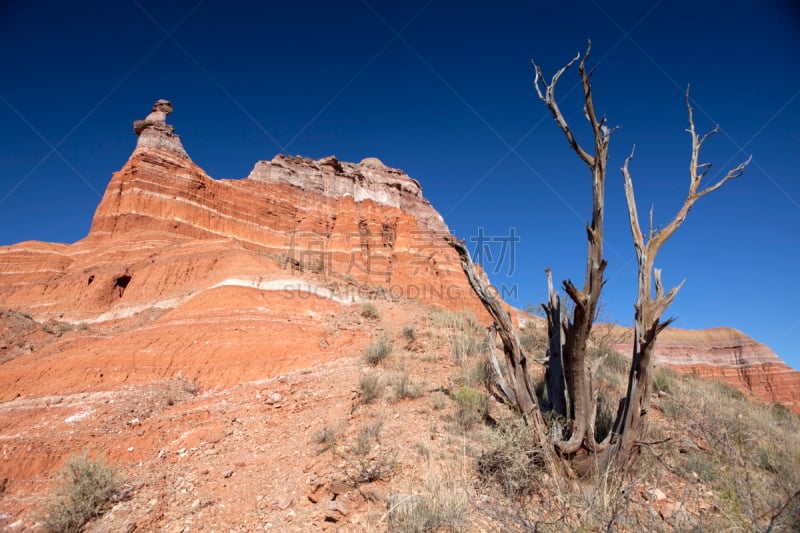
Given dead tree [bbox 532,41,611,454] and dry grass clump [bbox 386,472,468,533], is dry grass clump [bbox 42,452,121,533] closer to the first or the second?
dry grass clump [bbox 386,472,468,533]

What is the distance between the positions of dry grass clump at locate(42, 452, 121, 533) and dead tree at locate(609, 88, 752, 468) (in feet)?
17.9

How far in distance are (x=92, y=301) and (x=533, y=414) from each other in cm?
2018

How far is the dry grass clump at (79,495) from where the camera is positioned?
384 centimetres

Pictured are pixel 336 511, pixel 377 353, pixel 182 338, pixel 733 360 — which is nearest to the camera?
pixel 336 511

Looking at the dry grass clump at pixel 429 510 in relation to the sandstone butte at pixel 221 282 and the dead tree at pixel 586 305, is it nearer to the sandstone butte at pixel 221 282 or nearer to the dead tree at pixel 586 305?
the dead tree at pixel 586 305

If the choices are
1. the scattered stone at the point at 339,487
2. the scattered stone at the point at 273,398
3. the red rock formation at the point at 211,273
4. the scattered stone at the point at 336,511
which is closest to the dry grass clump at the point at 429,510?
the scattered stone at the point at 336,511

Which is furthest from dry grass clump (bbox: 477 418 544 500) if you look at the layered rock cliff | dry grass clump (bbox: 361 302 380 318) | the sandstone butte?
dry grass clump (bbox: 361 302 380 318)

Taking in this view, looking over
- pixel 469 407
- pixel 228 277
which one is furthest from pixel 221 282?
pixel 469 407

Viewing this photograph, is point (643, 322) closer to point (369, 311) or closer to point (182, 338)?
point (369, 311)

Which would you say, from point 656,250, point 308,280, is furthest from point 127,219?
point 656,250

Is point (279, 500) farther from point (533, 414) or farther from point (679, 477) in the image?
point (679, 477)

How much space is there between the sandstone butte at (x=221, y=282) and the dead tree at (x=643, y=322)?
→ 10.8ft

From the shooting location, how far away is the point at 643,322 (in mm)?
3945

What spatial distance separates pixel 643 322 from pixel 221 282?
14.2 m
